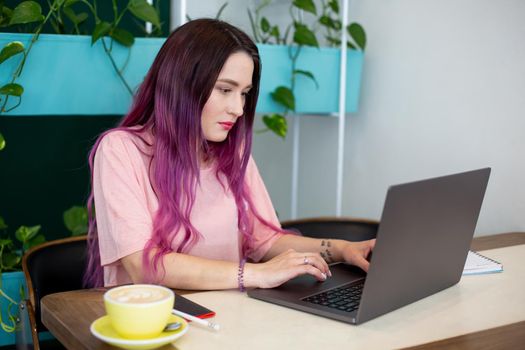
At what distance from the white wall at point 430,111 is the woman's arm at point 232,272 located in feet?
3.29

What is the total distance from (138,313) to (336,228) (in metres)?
1.21

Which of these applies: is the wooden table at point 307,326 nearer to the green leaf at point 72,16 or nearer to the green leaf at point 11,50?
the green leaf at point 11,50

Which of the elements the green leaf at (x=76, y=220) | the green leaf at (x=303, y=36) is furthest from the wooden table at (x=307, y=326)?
the green leaf at (x=303, y=36)

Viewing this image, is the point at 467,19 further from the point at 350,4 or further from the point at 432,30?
the point at 350,4

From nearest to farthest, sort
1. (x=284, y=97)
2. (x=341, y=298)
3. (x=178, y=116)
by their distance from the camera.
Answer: (x=341, y=298) < (x=178, y=116) < (x=284, y=97)

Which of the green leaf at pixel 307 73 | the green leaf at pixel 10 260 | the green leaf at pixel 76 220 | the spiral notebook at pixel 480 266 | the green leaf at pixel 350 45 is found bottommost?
the green leaf at pixel 10 260

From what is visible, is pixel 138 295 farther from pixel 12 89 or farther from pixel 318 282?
pixel 12 89

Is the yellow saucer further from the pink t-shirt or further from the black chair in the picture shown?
the black chair

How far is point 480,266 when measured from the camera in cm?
168

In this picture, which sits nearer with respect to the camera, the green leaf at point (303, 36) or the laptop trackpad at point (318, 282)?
the laptop trackpad at point (318, 282)

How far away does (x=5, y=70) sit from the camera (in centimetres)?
216

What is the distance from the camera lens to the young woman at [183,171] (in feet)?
5.40

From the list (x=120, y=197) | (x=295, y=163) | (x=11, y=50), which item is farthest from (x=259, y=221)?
(x=295, y=163)

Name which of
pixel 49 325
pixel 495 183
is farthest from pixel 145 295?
pixel 495 183
